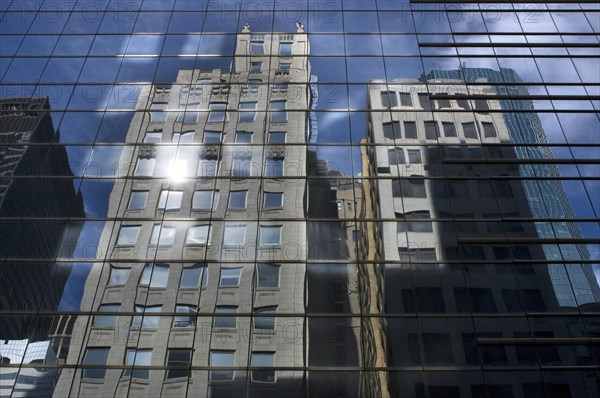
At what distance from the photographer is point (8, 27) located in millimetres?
29250

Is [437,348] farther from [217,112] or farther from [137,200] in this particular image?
[217,112]

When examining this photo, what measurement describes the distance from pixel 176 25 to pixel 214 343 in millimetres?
17775

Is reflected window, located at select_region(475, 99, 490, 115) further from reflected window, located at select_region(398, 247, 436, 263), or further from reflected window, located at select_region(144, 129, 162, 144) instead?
reflected window, located at select_region(144, 129, 162, 144)

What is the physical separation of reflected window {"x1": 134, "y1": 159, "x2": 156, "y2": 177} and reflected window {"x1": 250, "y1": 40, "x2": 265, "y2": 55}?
319 inches

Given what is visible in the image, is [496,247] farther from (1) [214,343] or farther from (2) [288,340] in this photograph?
(1) [214,343]

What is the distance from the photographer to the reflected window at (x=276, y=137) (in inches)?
958

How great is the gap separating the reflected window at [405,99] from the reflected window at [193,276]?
38.9ft

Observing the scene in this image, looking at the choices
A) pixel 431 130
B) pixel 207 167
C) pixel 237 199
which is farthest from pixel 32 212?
pixel 431 130

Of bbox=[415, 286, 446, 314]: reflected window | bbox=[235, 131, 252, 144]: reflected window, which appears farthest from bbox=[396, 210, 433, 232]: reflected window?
bbox=[235, 131, 252, 144]: reflected window

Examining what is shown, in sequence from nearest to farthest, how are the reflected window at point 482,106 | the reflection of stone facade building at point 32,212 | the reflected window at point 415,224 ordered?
1. the reflection of stone facade building at point 32,212
2. the reflected window at point 415,224
3. the reflected window at point 482,106

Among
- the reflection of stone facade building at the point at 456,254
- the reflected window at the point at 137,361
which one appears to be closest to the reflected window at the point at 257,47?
the reflection of stone facade building at the point at 456,254

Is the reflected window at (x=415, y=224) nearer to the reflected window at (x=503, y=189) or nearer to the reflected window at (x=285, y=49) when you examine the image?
the reflected window at (x=503, y=189)

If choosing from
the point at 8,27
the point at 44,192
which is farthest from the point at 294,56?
the point at 8,27

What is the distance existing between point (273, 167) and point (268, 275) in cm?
515
